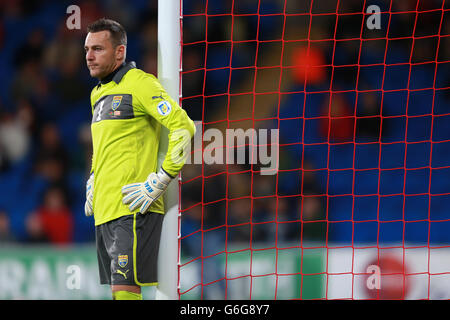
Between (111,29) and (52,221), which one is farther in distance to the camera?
(52,221)

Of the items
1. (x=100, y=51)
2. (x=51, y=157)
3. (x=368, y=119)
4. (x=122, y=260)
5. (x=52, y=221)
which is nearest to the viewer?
(x=122, y=260)

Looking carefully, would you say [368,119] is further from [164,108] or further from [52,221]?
[164,108]

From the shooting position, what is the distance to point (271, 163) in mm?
5211

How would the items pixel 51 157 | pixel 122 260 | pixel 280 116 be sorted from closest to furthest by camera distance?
pixel 122 260 < pixel 51 157 < pixel 280 116

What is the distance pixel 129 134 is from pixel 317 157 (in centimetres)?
293

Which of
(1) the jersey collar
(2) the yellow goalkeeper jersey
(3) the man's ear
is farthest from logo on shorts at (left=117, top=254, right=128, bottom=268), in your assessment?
(3) the man's ear

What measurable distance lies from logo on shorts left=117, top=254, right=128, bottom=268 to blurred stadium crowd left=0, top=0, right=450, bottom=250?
7.33 feet

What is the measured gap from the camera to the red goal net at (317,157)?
4508 millimetres

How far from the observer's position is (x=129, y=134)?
2703 millimetres

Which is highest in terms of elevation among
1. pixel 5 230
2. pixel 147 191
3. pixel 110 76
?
pixel 110 76

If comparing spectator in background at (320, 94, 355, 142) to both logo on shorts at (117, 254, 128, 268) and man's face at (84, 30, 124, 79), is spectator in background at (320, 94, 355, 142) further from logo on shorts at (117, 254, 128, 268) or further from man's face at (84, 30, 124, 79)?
logo on shorts at (117, 254, 128, 268)

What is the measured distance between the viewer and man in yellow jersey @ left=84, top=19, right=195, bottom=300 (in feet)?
8.64

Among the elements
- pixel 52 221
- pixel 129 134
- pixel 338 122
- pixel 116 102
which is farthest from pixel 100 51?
pixel 338 122
